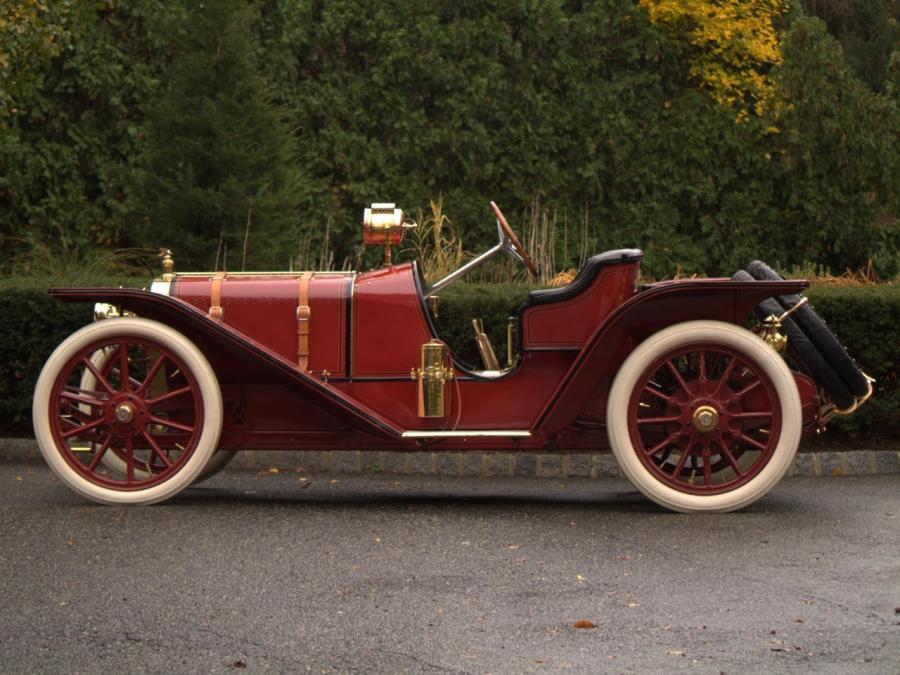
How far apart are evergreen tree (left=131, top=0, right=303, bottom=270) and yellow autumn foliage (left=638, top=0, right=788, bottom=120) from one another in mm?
5994

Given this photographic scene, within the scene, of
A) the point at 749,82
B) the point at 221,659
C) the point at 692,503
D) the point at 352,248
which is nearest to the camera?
the point at 221,659

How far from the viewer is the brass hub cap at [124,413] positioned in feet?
23.7

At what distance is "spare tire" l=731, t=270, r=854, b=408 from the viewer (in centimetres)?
732

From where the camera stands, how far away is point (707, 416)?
7102 mm

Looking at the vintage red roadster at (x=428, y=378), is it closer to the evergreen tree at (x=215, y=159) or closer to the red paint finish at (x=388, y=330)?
the red paint finish at (x=388, y=330)

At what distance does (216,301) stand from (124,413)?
694mm

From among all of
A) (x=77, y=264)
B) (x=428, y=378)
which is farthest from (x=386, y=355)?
(x=77, y=264)

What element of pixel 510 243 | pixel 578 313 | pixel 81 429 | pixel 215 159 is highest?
pixel 215 159

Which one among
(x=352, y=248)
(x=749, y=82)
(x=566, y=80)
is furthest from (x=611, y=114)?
(x=352, y=248)

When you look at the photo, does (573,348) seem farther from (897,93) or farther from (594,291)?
(897,93)

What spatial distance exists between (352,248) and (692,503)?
9584 millimetres

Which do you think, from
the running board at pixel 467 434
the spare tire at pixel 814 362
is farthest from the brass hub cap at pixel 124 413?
the spare tire at pixel 814 362

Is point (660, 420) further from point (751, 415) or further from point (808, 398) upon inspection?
point (808, 398)

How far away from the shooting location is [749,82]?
701 inches
